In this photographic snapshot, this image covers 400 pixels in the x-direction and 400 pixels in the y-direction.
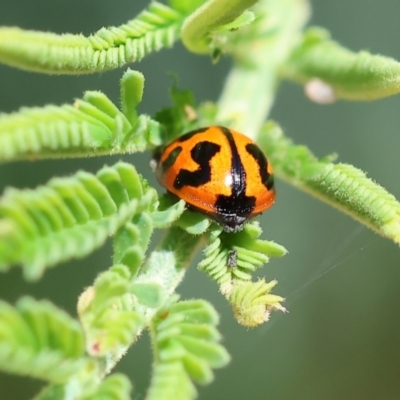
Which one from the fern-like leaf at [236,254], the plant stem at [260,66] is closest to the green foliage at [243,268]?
the fern-like leaf at [236,254]

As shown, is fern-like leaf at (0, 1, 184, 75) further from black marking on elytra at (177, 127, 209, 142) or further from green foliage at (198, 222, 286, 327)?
green foliage at (198, 222, 286, 327)

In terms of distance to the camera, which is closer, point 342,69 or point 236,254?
point 236,254

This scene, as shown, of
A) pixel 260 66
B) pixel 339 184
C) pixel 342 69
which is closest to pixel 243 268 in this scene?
pixel 339 184

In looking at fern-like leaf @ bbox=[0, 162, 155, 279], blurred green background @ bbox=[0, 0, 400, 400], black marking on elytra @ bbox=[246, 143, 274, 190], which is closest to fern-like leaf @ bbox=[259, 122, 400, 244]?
black marking on elytra @ bbox=[246, 143, 274, 190]

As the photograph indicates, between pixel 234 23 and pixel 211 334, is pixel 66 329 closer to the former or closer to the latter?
pixel 211 334

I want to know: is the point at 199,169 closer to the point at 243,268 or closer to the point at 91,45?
the point at 243,268

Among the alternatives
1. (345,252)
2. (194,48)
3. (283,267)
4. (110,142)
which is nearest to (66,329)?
(110,142)

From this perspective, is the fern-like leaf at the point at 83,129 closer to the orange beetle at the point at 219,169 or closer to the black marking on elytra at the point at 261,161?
the orange beetle at the point at 219,169
